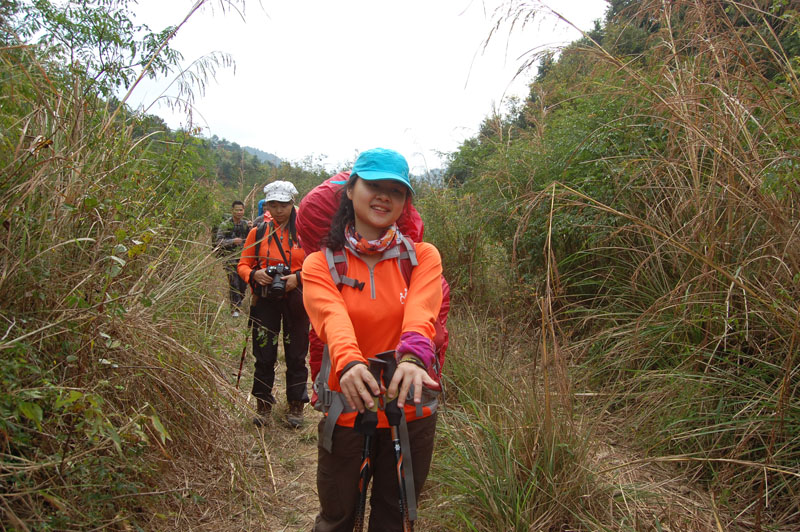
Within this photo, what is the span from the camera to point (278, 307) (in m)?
4.54

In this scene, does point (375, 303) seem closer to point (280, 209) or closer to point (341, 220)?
point (341, 220)

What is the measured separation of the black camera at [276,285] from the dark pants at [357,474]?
237cm

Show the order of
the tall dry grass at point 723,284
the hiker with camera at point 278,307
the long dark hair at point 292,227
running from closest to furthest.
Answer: the tall dry grass at point 723,284 < the hiker with camera at point 278,307 < the long dark hair at point 292,227

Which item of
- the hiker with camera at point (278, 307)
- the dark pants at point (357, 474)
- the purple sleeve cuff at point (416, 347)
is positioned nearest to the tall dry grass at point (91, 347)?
the dark pants at point (357, 474)

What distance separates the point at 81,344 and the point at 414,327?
1.40m

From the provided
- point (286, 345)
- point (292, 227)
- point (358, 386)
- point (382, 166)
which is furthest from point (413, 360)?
point (292, 227)

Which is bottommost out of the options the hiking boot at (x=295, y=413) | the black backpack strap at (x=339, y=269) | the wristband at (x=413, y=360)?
the hiking boot at (x=295, y=413)

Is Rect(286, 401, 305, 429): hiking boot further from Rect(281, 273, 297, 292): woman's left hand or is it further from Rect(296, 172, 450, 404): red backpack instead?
Rect(296, 172, 450, 404): red backpack

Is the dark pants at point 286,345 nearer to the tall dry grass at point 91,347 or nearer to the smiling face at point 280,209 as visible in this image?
the smiling face at point 280,209

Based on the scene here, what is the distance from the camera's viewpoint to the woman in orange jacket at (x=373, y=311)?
Result: 6.16 feet

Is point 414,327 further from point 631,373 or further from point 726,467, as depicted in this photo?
point 631,373

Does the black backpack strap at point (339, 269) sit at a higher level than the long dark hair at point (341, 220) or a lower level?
lower

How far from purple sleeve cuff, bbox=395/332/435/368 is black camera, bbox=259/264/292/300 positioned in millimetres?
2601

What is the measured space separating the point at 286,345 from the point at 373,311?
108 inches
